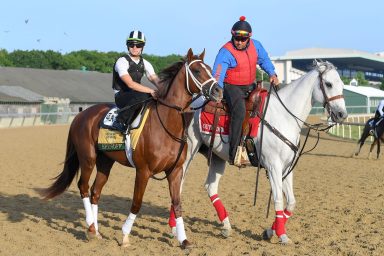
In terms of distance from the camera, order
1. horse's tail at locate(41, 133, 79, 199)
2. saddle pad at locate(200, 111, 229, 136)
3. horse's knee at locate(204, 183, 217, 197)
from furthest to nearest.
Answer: horse's tail at locate(41, 133, 79, 199) → horse's knee at locate(204, 183, 217, 197) → saddle pad at locate(200, 111, 229, 136)

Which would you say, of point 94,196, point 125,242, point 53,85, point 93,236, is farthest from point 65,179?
point 53,85

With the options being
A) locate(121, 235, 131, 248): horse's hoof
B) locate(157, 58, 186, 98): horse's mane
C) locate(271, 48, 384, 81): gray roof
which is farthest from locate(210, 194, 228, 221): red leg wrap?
locate(271, 48, 384, 81): gray roof

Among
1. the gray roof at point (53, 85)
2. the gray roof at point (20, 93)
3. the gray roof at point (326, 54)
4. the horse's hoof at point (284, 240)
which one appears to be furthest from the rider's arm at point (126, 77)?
the gray roof at point (326, 54)

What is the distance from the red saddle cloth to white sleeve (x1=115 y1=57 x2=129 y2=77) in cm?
A: 125

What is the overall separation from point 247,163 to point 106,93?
48.6 meters

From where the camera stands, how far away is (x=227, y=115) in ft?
23.4

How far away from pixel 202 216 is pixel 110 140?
2399 mm

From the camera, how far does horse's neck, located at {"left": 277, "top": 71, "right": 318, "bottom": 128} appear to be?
6848mm

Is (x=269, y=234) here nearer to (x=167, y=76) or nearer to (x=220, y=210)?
(x=220, y=210)

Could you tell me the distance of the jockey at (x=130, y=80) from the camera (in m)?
6.63

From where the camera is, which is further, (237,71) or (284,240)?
(237,71)

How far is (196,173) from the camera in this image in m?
14.1

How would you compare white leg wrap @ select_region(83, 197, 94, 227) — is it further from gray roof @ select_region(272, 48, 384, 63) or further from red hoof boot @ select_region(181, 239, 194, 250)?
gray roof @ select_region(272, 48, 384, 63)

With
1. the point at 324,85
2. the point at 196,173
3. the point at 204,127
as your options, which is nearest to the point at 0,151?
the point at 196,173
